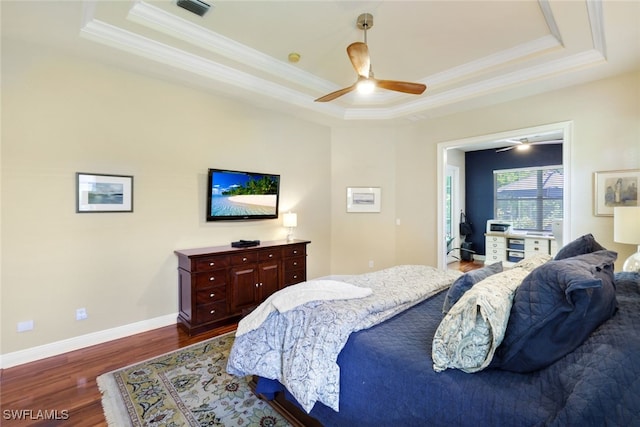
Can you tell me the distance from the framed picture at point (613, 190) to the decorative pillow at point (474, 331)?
2990 mm

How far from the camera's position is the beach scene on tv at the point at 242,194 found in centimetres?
373

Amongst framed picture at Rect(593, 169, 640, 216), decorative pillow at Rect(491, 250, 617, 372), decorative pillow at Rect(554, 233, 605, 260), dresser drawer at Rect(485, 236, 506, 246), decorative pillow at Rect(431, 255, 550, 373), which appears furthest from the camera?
dresser drawer at Rect(485, 236, 506, 246)

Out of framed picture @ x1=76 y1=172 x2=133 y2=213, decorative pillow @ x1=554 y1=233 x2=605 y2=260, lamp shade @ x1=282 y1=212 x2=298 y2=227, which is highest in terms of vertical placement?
framed picture @ x1=76 y1=172 x2=133 y2=213

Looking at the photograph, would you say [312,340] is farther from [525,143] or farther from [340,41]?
[525,143]

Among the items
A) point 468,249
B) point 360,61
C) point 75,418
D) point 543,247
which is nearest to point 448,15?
point 360,61

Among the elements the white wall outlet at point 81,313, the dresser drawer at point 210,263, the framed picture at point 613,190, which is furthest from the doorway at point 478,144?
the white wall outlet at point 81,313

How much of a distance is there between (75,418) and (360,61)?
3311 mm

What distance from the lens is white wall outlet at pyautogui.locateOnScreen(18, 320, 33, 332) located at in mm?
2594

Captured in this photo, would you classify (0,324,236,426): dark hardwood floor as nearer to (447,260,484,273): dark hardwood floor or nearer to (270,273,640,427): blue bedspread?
(270,273,640,427): blue bedspread

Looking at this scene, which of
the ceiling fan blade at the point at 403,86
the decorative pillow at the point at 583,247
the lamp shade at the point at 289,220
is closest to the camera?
the decorative pillow at the point at 583,247

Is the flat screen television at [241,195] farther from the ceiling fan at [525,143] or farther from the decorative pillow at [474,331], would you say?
the ceiling fan at [525,143]

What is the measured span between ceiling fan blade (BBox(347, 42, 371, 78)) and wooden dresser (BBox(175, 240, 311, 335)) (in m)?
2.30

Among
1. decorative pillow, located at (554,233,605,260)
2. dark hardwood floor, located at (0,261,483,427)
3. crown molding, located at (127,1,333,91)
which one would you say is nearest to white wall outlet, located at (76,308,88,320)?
dark hardwood floor, located at (0,261,483,427)

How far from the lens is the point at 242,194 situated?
3.98 metres
